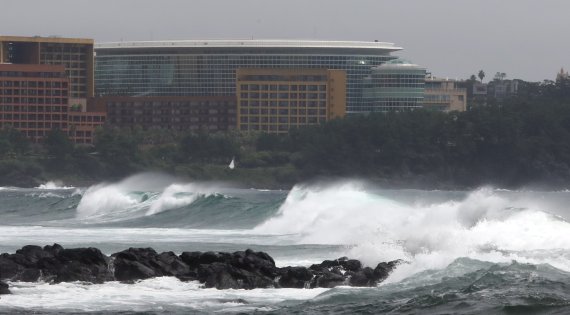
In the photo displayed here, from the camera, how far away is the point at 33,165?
160125 millimetres

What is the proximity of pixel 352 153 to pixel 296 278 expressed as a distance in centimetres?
12655

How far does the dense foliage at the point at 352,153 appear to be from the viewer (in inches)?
6324

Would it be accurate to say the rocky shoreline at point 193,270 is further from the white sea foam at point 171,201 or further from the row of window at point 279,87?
the row of window at point 279,87

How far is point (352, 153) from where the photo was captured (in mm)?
164750

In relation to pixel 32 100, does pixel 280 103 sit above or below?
above

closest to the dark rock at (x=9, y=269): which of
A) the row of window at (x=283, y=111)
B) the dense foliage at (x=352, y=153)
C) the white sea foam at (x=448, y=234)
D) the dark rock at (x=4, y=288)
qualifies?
the dark rock at (x=4, y=288)

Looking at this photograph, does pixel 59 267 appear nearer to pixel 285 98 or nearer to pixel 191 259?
pixel 191 259

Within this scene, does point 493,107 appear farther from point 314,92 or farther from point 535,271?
point 535,271

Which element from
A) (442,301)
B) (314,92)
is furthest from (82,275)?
(314,92)

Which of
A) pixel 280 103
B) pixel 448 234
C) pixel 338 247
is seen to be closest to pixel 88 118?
pixel 280 103

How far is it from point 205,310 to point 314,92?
6320 inches

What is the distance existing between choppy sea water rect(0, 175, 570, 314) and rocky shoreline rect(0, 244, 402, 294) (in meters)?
0.60

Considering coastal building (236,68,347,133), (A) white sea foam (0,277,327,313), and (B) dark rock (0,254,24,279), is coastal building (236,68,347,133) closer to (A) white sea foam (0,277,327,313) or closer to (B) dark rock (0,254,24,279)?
(B) dark rock (0,254,24,279)

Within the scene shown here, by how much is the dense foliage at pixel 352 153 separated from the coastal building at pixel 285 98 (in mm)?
19634
